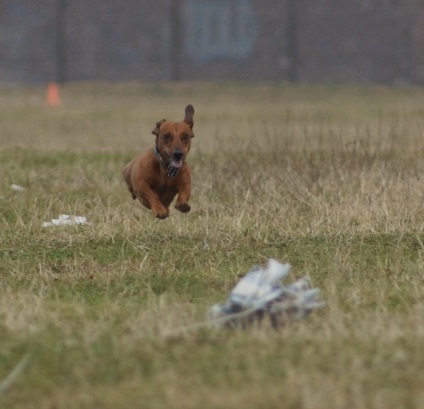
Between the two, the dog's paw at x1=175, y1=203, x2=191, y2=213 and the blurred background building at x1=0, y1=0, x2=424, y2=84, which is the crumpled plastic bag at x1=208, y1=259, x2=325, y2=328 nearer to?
the dog's paw at x1=175, y1=203, x2=191, y2=213

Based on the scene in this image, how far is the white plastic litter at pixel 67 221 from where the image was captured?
9.70 metres

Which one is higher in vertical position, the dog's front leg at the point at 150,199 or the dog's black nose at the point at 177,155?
the dog's black nose at the point at 177,155

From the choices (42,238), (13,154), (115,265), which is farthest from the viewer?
(13,154)

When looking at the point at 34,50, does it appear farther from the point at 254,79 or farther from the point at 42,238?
the point at 42,238

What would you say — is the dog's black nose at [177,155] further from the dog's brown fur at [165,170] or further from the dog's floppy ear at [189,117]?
the dog's floppy ear at [189,117]

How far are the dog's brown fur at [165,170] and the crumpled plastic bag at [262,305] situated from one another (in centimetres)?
260

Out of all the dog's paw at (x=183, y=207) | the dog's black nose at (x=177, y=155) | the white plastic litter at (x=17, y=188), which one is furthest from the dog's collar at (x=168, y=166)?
the white plastic litter at (x=17, y=188)

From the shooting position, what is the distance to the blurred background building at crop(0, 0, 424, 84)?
38344 mm

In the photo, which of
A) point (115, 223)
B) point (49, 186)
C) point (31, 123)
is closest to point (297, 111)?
point (31, 123)

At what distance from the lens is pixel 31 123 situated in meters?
24.1

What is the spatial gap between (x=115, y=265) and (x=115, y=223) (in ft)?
4.58

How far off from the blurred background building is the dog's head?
29.4 m

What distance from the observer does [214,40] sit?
3881 cm

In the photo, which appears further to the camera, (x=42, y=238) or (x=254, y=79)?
(x=254, y=79)
